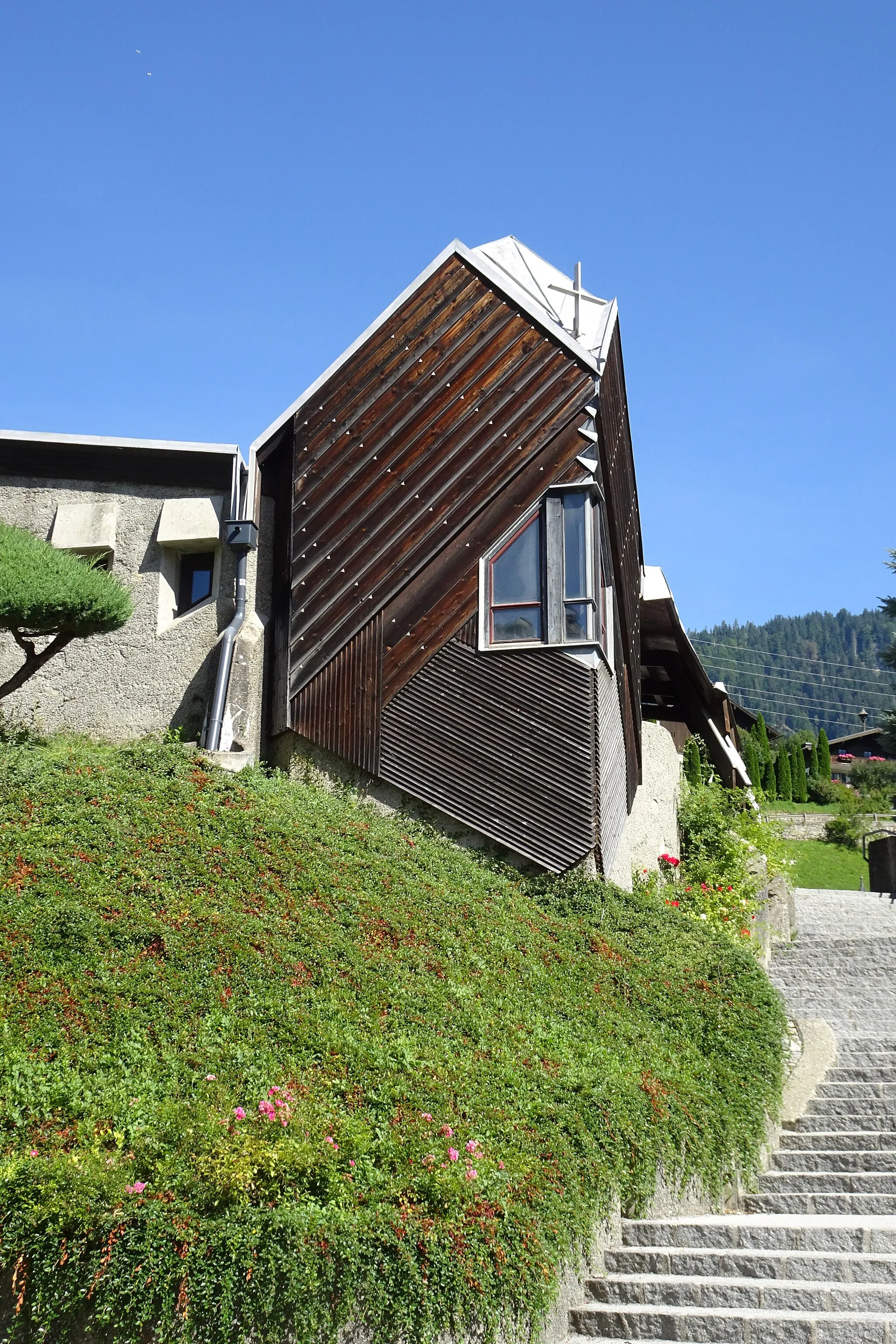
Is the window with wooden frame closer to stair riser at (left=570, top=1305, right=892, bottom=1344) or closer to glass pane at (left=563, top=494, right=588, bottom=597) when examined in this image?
glass pane at (left=563, top=494, right=588, bottom=597)

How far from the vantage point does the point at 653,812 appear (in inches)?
690

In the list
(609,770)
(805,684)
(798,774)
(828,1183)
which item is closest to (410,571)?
(609,770)

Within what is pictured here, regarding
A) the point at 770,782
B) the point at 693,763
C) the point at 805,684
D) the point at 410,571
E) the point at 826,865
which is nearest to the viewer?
the point at 410,571

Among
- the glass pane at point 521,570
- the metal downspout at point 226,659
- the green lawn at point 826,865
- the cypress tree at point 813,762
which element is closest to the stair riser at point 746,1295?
the glass pane at point 521,570

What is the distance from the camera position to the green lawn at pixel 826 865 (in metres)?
28.2

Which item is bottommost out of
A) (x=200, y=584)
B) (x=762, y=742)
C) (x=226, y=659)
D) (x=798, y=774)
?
(x=226, y=659)

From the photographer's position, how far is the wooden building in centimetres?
1270

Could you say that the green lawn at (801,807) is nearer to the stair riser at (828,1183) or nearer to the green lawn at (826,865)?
the green lawn at (826,865)

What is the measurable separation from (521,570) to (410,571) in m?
1.26

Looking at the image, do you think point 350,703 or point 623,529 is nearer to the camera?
point 350,703

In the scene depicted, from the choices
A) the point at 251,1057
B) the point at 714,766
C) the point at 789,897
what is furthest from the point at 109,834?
the point at 714,766

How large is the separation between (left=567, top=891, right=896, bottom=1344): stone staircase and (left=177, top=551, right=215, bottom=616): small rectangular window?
9494 millimetres

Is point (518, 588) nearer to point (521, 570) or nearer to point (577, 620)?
point (521, 570)

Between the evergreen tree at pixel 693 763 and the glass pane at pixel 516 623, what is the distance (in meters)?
9.15
